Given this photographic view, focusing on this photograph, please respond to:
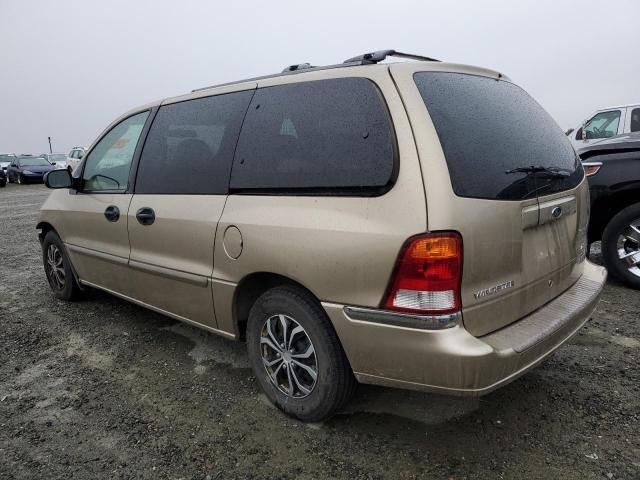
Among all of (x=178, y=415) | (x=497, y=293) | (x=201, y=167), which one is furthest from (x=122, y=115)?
(x=497, y=293)

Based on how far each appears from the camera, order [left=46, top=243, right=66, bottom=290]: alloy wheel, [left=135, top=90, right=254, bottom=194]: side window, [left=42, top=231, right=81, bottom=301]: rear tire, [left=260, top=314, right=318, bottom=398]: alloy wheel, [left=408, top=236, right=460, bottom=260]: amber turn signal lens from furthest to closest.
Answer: [left=46, top=243, right=66, bottom=290]: alloy wheel → [left=42, top=231, right=81, bottom=301]: rear tire → [left=135, top=90, right=254, bottom=194]: side window → [left=260, top=314, right=318, bottom=398]: alloy wheel → [left=408, top=236, right=460, bottom=260]: amber turn signal lens

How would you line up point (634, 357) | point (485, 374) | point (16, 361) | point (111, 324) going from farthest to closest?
1. point (111, 324)
2. point (16, 361)
3. point (634, 357)
4. point (485, 374)

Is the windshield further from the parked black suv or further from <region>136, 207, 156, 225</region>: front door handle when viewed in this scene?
the parked black suv

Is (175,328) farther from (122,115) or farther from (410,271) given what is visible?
(410,271)

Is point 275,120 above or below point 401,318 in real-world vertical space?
above

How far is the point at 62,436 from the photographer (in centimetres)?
253

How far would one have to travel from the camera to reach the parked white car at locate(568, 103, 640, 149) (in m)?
8.14

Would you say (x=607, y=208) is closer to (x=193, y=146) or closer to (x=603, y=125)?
(x=193, y=146)

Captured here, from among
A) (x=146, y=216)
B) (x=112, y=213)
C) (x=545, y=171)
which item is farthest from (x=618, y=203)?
(x=112, y=213)

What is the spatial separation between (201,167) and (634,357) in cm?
294

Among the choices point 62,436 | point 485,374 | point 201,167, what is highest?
point 201,167

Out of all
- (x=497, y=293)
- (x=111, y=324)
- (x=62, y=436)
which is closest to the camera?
(x=497, y=293)

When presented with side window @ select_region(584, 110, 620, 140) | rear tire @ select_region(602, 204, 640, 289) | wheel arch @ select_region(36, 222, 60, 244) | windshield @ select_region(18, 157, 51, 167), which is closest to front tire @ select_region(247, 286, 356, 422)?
wheel arch @ select_region(36, 222, 60, 244)

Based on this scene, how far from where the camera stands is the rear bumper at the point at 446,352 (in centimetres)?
193
